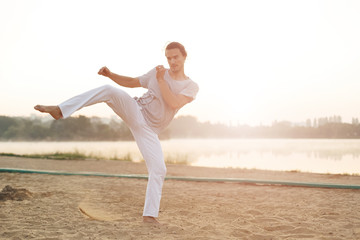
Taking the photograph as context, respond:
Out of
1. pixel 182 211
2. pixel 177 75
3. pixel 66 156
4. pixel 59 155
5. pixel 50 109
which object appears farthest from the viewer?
pixel 59 155

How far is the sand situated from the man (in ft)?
1.68

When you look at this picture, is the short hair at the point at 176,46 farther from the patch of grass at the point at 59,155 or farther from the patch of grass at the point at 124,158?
the patch of grass at the point at 124,158

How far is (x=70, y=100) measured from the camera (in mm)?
3449

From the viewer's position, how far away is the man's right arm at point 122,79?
12.8 ft

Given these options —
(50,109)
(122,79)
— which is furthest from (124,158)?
(50,109)

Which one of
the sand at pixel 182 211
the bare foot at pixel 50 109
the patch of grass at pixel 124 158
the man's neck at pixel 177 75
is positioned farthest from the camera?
the patch of grass at pixel 124 158

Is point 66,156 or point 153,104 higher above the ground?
point 153,104

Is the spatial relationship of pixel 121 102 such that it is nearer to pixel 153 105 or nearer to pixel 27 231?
pixel 153 105

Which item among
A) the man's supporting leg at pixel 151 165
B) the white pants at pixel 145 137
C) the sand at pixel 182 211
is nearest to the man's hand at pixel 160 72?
the white pants at pixel 145 137

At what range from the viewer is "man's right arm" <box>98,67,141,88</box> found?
12.8 ft

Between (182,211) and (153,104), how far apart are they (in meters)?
1.68

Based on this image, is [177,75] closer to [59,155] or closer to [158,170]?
[158,170]

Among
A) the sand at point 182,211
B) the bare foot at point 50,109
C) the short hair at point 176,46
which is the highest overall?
the short hair at point 176,46

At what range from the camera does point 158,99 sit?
390 centimetres
